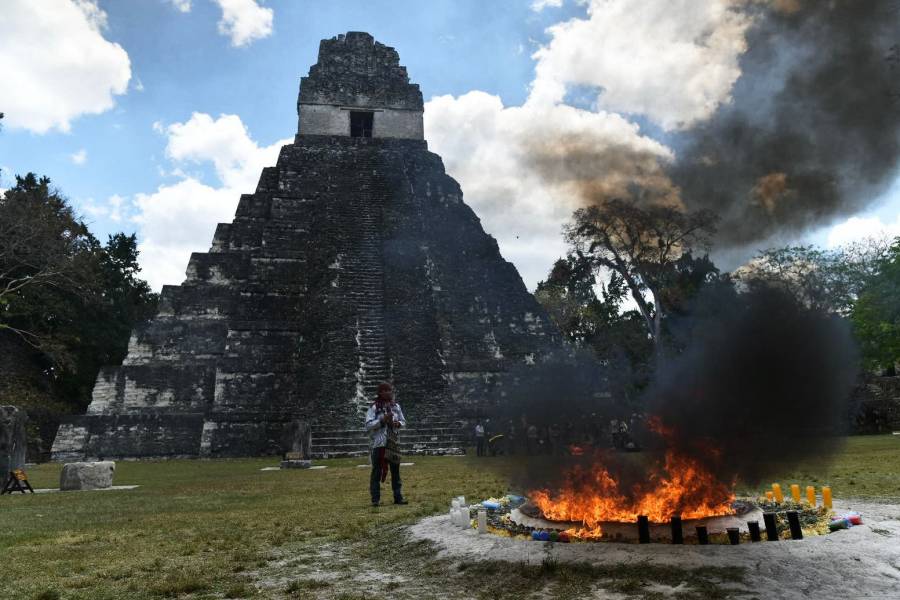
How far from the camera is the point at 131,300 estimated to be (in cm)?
3572

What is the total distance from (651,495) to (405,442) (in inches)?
468

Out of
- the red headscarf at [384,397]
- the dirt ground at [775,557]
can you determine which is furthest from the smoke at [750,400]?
the red headscarf at [384,397]

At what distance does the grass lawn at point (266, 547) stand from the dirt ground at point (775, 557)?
157mm

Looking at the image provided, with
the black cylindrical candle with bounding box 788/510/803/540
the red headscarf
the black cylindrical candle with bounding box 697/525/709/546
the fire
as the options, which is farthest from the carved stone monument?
the black cylindrical candle with bounding box 788/510/803/540

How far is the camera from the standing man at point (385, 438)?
7.71 metres

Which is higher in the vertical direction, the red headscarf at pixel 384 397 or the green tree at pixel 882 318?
the green tree at pixel 882 318

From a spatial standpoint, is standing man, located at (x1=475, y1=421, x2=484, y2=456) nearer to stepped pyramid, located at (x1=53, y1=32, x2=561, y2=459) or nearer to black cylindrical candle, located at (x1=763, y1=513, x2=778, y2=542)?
stepped pyramid, located at (x1=53, y1=32, x2=561, y2=459)

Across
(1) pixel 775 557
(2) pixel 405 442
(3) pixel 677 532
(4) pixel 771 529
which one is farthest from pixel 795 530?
(2) pixel 405 442

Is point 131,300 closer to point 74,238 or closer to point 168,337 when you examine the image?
point 74,238

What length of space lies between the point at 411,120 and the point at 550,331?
1433cm

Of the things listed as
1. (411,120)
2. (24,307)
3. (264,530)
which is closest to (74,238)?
(24,307)

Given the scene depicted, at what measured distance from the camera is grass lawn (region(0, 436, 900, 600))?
3.83 m

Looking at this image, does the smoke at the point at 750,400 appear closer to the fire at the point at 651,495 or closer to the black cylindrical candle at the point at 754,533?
the fire at the point at 651,495

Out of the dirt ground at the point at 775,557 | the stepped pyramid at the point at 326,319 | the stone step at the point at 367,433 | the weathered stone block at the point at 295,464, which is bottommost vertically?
the weathered stone block at the point at 295,464
